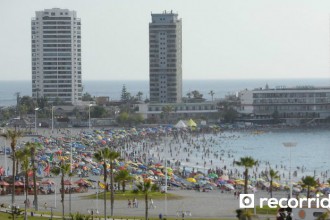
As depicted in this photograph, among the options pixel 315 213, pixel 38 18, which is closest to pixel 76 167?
pixel 315 213

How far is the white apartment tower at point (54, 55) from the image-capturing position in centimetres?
18788

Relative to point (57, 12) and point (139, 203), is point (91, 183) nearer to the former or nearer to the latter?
point (139, 203)

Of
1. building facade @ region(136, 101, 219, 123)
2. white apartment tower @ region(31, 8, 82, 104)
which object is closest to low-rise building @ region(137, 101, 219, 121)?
building facade @ region(136, 101, 219, 123)

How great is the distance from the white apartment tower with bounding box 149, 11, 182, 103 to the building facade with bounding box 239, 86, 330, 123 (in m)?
19.5

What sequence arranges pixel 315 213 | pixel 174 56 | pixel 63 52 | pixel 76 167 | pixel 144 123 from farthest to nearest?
pixel 63 52
pixel 174 56
pixel 144 123
pixel 76 167
pixel 315 213

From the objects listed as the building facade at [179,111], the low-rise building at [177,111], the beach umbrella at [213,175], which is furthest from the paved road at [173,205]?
the building facade at [179,111]

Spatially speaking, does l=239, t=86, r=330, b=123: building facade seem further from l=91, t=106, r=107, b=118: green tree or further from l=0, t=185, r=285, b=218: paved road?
l=0, t=185, r=285, b=218: paved road

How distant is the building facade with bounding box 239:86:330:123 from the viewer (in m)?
162

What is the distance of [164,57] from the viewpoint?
17738 cm

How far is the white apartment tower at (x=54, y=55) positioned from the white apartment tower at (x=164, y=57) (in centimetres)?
1750

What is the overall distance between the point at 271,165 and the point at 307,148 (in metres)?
26.5

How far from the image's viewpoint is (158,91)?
179m

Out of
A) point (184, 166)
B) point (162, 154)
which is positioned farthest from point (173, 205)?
point (162, 154)

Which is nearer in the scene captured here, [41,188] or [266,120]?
[41,188]
